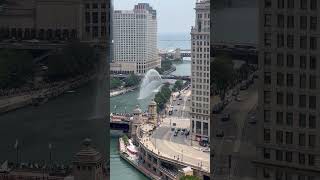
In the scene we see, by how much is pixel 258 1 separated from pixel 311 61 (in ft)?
1.12

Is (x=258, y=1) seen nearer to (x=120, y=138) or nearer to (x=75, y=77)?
(x=75, y=77)

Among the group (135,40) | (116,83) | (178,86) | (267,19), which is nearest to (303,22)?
(267,19)

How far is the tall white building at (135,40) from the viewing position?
15.1m

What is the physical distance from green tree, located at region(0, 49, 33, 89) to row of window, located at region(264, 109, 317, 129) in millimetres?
1163

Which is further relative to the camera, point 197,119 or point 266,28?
point 197,119

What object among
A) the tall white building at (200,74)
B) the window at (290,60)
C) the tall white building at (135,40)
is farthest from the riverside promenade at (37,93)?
the tall white building at (135,40)

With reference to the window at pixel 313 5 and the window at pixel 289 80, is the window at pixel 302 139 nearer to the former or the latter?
the window at pixel 289 80

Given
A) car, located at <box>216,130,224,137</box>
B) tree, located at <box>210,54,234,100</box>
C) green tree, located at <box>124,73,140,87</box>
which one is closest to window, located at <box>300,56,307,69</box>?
tree, located at <box>210,54,234,100</box>

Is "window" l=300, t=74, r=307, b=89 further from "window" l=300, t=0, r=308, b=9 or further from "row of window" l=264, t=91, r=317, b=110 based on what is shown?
"window" l=300, t=0, r=308, b=9

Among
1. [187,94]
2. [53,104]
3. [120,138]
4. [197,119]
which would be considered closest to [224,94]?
[53,104]

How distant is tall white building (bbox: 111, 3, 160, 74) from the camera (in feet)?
49.4

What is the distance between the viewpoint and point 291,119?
8.39 feet

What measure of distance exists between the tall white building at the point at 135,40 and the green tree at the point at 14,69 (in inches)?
473

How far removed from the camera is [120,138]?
32.9 feet
